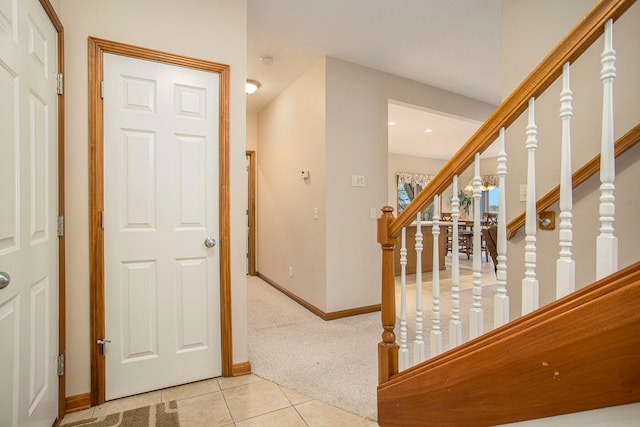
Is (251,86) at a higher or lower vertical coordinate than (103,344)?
higher

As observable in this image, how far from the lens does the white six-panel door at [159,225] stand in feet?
5.98

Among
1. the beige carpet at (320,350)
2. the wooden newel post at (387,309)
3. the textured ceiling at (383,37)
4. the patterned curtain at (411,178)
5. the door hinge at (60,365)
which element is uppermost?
the textured ceiling at (383,37)

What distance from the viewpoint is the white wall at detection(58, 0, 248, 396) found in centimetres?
173

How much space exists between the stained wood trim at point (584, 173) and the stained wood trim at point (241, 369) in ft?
6.30

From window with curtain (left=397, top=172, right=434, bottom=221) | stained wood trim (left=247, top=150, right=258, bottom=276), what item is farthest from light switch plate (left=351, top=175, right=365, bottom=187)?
window with curtain (left=397, top=172, right=434, bottom=221)

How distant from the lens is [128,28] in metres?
1.85

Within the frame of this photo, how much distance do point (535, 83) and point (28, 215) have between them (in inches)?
78.8

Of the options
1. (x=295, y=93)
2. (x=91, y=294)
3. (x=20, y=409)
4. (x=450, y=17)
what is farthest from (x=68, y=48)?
(x=450, y=17)

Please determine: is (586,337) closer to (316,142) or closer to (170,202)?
(170,202)

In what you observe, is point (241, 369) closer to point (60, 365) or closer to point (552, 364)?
point (60, 365)

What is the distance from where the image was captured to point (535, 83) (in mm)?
997

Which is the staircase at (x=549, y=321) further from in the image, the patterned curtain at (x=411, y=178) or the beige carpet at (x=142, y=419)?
the patterned curtain at (x=411, y=178)

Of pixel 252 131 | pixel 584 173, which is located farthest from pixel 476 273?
pixel 252 131

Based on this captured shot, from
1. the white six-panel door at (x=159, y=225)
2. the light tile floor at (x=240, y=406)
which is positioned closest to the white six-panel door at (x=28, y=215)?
the white six-panel door at (x=159, y=225)
